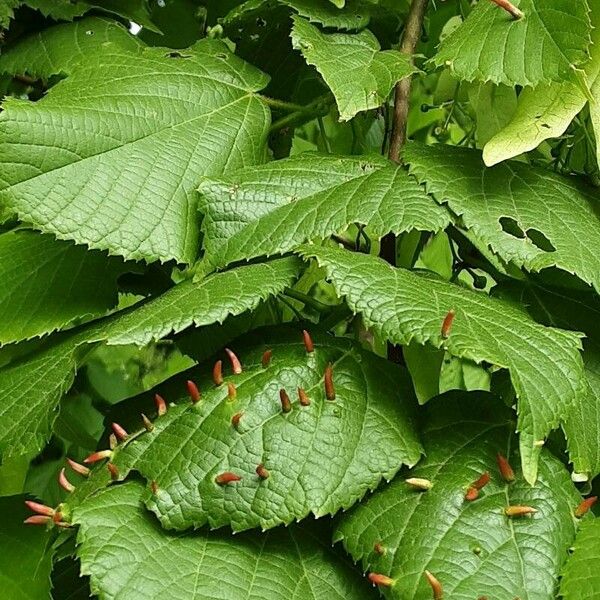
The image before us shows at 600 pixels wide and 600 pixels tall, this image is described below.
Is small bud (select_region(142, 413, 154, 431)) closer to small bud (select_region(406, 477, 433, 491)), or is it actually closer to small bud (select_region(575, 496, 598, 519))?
small bud (select_region(406, 477, 433, 491))

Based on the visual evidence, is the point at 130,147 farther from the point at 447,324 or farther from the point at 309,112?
the point at 447,324

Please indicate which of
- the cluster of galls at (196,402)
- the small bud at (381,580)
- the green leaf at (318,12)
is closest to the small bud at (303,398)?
the cluster of galls at (196,402)

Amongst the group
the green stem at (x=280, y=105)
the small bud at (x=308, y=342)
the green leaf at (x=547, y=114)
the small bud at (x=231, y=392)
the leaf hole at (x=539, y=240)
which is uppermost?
the green leaf at (x=547, y=114)

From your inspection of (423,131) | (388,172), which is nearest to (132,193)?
(388,172)

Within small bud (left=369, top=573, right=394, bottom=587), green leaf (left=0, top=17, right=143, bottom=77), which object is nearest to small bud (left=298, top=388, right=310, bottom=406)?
small bud (left=369, top=573, right=394, bottom=587)

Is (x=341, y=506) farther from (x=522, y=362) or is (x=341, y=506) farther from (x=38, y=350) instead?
(x=38, y=350)

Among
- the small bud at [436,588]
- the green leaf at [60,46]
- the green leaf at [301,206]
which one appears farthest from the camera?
the green leaf at [60,46]

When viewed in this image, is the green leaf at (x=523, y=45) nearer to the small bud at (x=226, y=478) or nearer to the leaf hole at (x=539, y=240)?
the leaf hole at (x=539, y=240)
